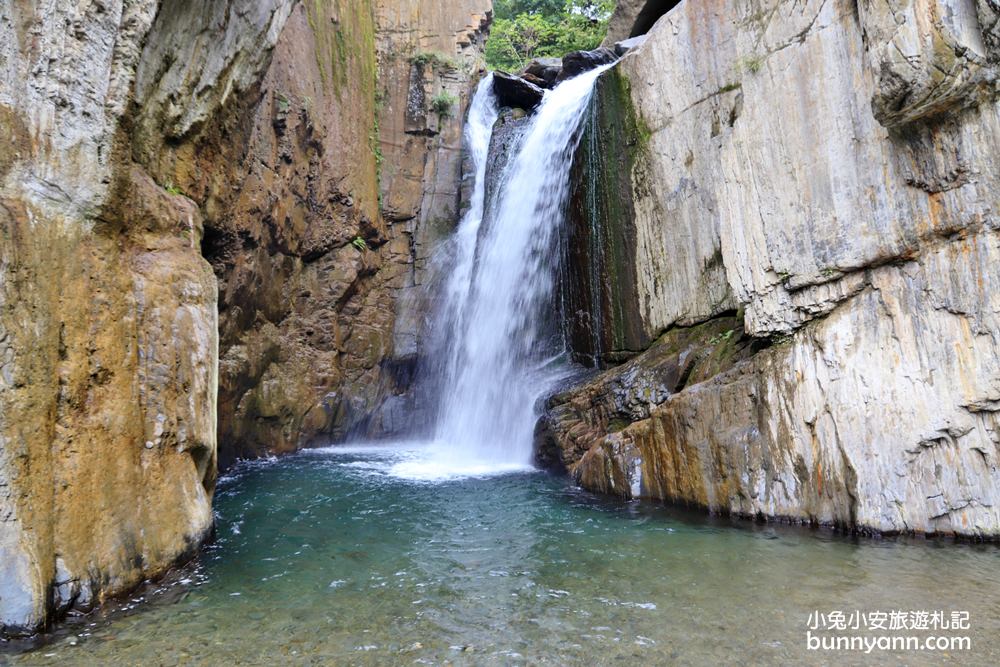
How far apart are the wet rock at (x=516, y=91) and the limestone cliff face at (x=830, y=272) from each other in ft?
19.9

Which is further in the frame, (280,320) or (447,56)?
(447,56)

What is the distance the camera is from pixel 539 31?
20.9m

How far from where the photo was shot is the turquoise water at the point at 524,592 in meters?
3.79

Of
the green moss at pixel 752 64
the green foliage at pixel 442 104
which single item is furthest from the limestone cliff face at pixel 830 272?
the green foliage at pixel 442 104

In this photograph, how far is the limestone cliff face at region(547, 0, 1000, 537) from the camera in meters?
5.54

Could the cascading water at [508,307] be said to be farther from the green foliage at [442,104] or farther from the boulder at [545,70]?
the green foliage at [442,104]

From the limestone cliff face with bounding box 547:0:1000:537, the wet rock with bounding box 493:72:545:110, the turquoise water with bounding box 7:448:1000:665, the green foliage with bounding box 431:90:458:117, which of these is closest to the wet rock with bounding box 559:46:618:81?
the wet rock with bounding box 493:72:545:110

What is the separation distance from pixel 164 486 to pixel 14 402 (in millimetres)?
1335

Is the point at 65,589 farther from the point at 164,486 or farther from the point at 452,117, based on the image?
the point at 452,117

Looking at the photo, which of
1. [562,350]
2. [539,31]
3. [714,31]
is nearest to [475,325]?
[562,350]

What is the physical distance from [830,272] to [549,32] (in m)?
17.2

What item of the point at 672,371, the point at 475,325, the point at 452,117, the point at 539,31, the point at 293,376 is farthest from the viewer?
the point at 539,31

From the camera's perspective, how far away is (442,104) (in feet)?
48.8

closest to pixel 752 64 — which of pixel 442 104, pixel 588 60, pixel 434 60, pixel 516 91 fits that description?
pixel 588 60
